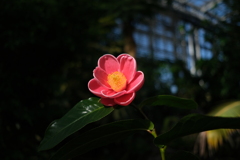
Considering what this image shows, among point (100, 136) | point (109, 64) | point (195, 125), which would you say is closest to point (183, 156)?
point (195, 125)

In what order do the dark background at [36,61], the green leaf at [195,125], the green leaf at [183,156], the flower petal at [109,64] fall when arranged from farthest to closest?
the dark background at [36,61], the flower petal at [109,64], the green leaf at [183,156], the green leaf at [195,125]

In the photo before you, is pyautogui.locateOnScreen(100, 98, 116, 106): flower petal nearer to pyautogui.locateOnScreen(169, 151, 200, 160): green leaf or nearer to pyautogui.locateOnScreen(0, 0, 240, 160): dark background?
pyautogui.locateOnScreen(169, 151, 200, 160): green leaf

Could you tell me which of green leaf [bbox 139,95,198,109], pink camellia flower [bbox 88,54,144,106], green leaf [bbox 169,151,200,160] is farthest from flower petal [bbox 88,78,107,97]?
green leaf [bbox 169,151,200,160]

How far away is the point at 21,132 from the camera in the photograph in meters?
2.20

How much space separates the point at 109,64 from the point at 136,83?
12 cm

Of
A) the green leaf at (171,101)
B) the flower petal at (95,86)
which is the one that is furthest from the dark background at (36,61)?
the green leaf at (171,101)

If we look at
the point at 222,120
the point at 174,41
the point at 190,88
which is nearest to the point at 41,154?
the point at 222,120

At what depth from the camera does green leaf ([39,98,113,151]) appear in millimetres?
638

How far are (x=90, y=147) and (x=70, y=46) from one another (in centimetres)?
220

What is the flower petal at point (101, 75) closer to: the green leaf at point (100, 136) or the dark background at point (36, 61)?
the green leaf at point (100, 136)

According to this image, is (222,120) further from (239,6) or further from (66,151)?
(239,6)

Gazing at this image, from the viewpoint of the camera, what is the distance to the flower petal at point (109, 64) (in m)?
0.78

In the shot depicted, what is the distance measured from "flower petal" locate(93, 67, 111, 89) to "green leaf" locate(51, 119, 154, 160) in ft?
0.45

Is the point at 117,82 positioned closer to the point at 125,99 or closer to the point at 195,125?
the point at 125,99
